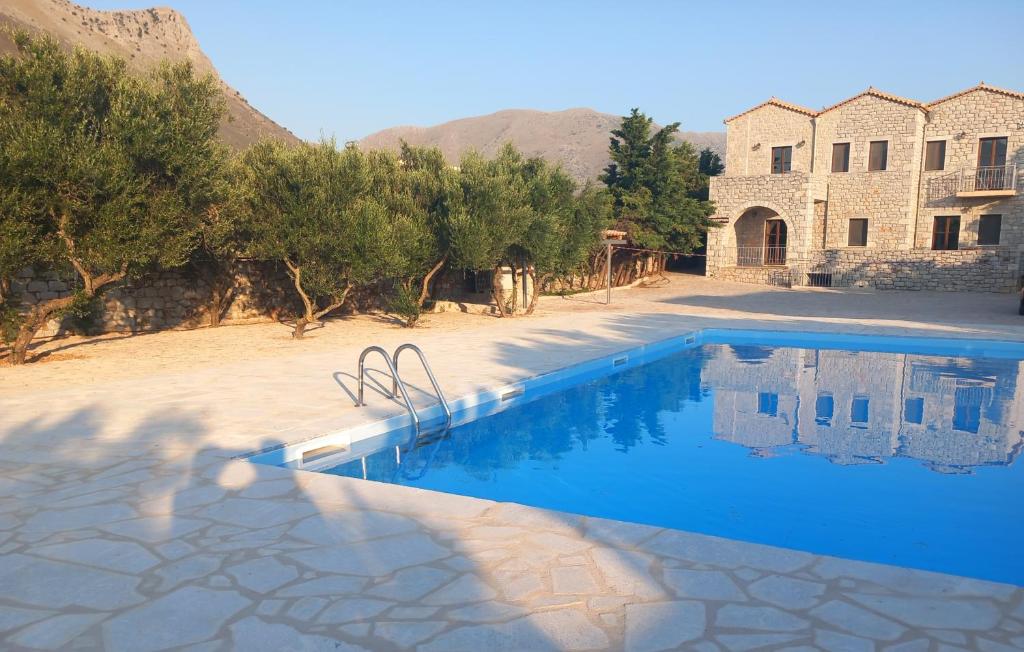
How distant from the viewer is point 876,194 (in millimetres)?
28609

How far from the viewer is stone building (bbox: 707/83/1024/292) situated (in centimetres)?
2645

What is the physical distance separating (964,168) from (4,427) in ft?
103

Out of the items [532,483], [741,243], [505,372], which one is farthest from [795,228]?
[532,483]

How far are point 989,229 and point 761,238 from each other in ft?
27.8

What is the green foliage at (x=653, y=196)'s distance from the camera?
96.3 ft

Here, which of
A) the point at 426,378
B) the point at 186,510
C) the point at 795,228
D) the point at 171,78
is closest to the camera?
the point at 186,510

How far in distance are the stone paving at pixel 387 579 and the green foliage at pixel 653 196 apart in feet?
84.9

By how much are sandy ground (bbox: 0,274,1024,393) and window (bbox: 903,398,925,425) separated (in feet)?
20.4

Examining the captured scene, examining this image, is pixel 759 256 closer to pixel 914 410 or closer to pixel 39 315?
pixel 914 410

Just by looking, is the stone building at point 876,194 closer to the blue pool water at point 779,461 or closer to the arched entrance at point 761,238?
the arched entrance at point 761,238

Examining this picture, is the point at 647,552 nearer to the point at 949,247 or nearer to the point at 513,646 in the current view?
the point at 513,646

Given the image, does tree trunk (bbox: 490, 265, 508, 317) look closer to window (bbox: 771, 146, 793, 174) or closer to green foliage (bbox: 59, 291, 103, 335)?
green foliage (bbox: 59, 291, 103, 335)

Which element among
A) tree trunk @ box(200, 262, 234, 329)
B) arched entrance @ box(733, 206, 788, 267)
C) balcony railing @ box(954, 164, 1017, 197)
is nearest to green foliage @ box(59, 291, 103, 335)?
tree trunk @ box(200, 262, 234, 329)

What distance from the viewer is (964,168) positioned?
27.2 metres
